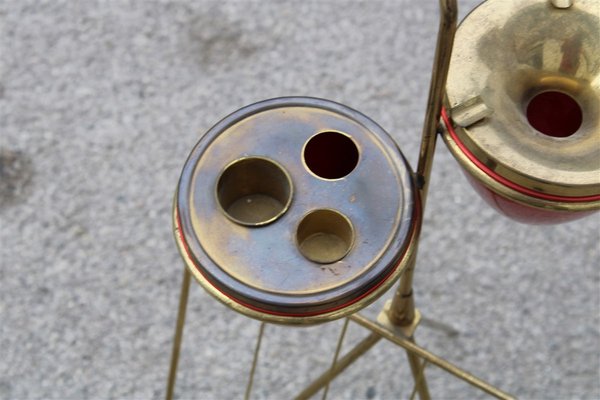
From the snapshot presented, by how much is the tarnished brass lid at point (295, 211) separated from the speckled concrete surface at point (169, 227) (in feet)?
3.02

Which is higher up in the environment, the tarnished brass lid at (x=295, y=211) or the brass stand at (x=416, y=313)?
the brass stand at (x=416, y=313)

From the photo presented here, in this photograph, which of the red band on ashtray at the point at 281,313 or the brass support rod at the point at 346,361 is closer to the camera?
the red band on ashtray at the point at 281,313

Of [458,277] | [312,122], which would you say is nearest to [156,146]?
[458,277]

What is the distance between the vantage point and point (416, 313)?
129cm

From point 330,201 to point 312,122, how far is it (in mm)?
94

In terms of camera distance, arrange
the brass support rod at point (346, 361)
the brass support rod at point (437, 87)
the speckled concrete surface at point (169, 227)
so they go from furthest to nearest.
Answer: the speckled concrete surface at point (169, 227) → the brass support rod at point (346, 361) → the brass support rod at point (437, 87)

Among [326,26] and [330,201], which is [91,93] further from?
[330,201]

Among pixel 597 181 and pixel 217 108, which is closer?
pixel 597 181

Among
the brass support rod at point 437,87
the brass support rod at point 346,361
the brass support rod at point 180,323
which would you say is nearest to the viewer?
the brass support rod at point 437,87

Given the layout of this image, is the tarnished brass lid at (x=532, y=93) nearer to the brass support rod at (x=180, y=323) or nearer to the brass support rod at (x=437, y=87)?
the brass support rod at (x=437, y=87)

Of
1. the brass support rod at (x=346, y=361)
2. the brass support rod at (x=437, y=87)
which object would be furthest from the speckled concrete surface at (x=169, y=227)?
the brass support rod at (x=437, y=87)

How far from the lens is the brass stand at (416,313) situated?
0.79 meters

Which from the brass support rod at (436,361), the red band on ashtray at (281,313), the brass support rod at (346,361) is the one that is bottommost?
the red band on ashtray at (281,313)

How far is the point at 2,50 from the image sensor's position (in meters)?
2.19
